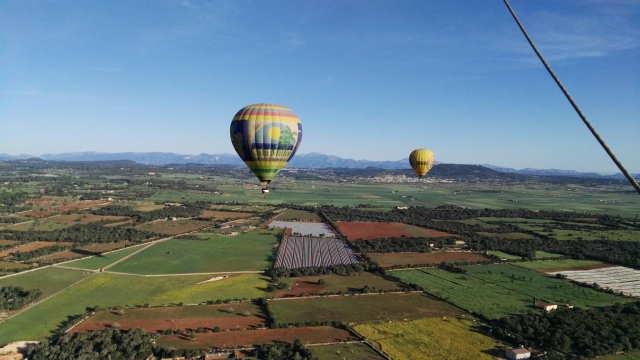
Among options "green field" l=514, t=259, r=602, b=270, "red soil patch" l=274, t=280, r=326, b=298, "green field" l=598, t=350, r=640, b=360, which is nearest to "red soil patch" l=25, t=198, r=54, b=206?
"red soil patch" l=274, t=280, r=326, b=298

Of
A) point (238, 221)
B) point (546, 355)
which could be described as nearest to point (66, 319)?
point (546, 355)

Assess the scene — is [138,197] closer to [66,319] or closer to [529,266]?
[66,319]

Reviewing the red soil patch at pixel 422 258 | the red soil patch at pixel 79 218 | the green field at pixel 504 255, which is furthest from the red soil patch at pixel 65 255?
the green field at pixel 504 255

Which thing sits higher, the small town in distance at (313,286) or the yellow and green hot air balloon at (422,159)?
the yellow and green hot air balloon at (422,159)

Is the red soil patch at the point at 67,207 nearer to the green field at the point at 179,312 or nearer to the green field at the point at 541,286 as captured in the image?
the green field at the point at 179,312

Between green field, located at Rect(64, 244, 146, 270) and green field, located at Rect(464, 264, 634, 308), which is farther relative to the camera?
green field, located at Rect(64, 244, 146, 270)

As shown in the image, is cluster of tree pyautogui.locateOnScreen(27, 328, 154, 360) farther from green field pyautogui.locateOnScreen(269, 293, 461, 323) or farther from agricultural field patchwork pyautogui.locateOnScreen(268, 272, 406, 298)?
agricultural field patchwork pyautogui.locateOnScreen(268, 272, 406, 298)
